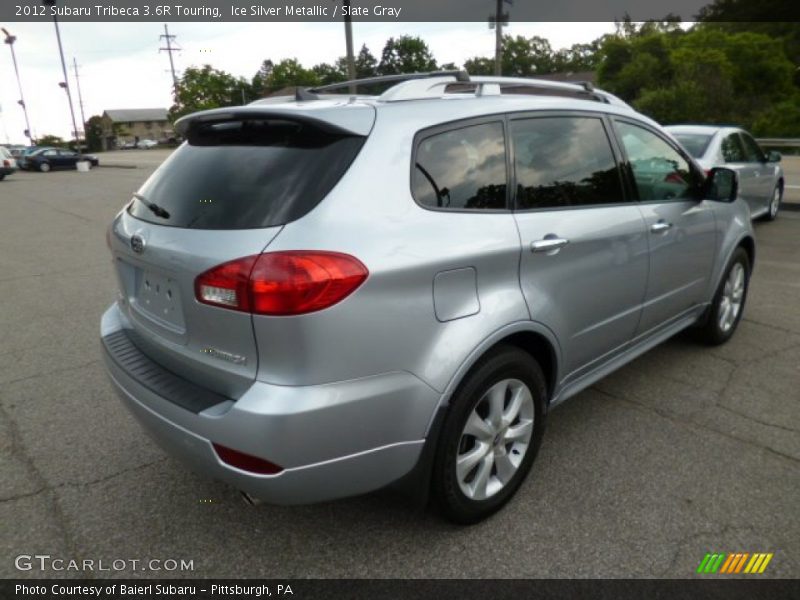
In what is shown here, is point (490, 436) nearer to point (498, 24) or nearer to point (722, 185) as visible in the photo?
point (722, 185)

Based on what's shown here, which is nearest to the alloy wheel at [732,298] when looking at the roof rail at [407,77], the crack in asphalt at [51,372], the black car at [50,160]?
the roof rail at [407,77]

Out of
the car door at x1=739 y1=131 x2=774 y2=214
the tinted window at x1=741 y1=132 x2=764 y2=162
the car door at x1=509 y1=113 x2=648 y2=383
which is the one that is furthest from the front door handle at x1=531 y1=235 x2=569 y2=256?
the tinted window at x1=741 y1=132 x2=764 y2=162

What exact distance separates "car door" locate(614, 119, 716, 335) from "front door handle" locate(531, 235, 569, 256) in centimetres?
90

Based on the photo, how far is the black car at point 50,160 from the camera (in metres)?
35.1

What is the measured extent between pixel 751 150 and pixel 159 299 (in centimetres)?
909

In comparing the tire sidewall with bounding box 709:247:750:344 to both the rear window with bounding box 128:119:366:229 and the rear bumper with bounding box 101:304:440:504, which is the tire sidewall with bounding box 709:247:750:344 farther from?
the rear window with bounding box 128:119:366:229

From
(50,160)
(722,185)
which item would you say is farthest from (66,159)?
(722,185)

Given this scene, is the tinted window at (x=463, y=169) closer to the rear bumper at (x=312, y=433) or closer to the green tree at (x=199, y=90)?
the rear bumper at (x=312, y=433)

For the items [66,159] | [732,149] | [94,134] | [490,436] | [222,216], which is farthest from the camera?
[94,134]

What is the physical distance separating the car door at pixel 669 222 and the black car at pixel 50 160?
38437 millimetres

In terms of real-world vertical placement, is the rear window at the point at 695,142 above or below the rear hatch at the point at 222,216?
below

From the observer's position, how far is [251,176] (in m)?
2.14
